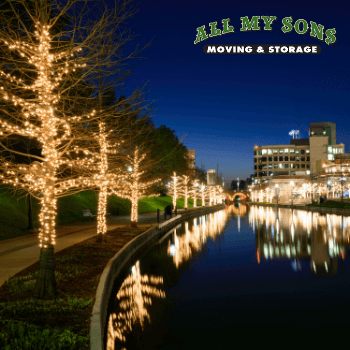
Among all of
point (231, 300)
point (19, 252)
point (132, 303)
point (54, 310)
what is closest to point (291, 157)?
point (19, 252)

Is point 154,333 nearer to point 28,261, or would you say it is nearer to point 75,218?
point 28,261

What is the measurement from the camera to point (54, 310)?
6.82m

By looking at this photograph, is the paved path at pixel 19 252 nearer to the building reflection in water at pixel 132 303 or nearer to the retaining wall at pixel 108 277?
the retaining wall at pixel 108 277

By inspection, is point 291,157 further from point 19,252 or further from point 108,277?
point 108,277

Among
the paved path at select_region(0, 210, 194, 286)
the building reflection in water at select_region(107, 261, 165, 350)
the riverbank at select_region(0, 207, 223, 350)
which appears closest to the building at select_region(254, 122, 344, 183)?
the paved path at select_region(0, 210, 194, 286)

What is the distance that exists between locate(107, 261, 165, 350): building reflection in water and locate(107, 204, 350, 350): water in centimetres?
2

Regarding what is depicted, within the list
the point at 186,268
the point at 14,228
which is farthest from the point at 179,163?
the point at 186,268

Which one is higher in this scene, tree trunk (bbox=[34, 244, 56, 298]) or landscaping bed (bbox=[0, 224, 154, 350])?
tree trunk (bbox=[34, 244, 56, 298])

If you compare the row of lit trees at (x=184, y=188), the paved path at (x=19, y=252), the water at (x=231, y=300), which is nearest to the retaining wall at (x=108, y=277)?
the water at (x=231, y=300)

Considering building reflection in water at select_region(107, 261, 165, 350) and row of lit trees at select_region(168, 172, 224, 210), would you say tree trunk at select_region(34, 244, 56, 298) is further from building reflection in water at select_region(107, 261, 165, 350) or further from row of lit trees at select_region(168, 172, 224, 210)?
row of lit trees at select_region(168, 172, 224, 210)

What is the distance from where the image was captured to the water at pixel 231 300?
6801 mm

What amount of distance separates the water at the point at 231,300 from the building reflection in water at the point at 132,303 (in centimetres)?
2

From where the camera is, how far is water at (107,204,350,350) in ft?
22.3

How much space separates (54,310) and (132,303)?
250 centimetres
